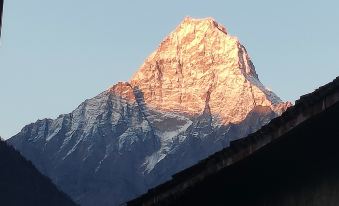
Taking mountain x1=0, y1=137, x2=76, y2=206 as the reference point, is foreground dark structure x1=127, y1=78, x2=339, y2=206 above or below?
below

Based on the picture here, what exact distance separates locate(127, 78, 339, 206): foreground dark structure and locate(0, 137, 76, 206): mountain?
112m

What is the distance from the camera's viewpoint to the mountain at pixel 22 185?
4884 inches

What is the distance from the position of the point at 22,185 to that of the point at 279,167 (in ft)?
420

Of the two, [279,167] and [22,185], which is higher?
[22,185]

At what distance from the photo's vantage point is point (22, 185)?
435ft

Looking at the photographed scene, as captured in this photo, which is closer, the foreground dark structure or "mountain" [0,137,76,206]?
the foreground dark structure

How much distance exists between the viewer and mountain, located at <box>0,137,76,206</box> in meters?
124

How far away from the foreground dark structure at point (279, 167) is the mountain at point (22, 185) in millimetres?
112095

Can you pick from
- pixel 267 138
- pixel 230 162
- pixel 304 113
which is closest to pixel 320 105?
pixel 304 113

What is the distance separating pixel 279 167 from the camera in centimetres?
772

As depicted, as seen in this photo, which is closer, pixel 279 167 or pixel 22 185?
pixel 279 167

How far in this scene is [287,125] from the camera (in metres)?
6.88

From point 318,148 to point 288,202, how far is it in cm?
64

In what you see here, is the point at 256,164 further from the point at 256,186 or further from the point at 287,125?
the point at 287,125
